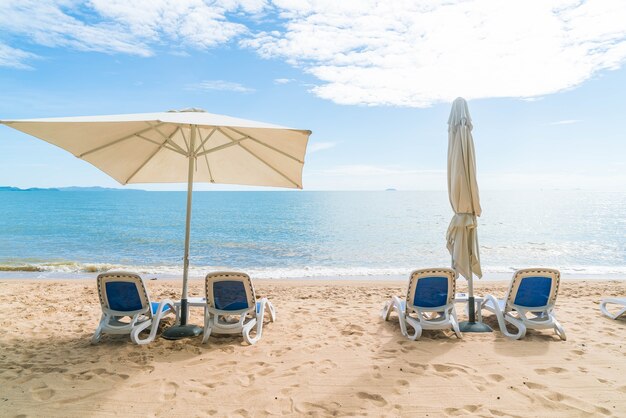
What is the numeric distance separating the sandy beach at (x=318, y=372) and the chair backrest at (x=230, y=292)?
0.47 meters

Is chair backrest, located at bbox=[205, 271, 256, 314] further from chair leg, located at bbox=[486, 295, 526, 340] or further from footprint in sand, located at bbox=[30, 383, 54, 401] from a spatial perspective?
chair leg, located at bbox=[486, 295, 526, 340]

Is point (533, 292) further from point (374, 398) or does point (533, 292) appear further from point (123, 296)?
point (123, 296)

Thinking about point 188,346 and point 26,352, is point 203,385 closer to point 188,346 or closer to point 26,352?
point 188,346

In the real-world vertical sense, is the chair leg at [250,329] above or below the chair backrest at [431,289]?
below

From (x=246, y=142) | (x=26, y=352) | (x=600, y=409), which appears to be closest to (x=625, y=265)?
(x=600, y=409)

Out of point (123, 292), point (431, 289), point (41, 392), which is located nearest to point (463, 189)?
point (431, 289)

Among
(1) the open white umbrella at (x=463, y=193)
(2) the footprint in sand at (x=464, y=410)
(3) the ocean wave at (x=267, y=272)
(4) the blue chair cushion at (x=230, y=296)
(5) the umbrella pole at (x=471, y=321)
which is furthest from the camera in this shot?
(3) the ocean wave at (x=267, y=272)

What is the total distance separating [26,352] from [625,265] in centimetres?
2126

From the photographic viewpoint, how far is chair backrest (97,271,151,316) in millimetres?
4730

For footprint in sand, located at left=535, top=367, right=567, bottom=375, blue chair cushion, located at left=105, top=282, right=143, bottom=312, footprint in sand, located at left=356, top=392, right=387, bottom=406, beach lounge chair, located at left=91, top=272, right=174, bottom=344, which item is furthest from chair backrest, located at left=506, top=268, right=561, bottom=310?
blue chair cushion, located at left=105, top=282, right=143, bottom=312

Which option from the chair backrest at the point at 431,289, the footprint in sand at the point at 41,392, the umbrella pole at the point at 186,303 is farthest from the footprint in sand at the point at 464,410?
the footprint in sand at the point at 41,392

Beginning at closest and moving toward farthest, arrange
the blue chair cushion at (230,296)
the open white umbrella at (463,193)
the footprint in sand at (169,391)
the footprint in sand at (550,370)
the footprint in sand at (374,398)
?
the footprint in sand at (374,398) < the footprint in sand at (169,391) < the footprint in sand at (550,370) < the blue chair cushion at (230,296) < the open white umbrella at (463,193)

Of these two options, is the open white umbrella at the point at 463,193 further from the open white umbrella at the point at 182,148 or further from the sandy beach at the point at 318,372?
the open white umbrella at the point at 182,148

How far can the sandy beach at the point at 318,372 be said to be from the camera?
3295 mm
